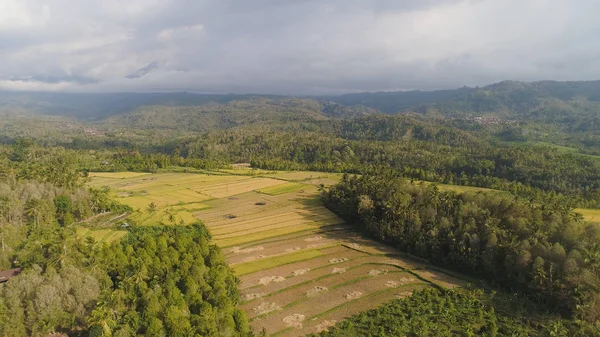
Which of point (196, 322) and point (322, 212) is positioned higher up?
point (196, 322)

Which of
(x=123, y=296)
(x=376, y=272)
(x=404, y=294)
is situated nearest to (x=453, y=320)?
(x=404, y=294)

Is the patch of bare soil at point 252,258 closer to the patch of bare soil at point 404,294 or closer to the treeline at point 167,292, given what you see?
the treeline at point 167,292

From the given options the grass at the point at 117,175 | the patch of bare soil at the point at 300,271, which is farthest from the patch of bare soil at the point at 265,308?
the grass at the point at 117,175

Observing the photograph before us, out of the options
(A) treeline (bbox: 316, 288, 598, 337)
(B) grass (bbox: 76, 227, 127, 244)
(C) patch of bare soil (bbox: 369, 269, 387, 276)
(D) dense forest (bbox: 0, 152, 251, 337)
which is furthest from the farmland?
(D) dense forest (bbox: 0, 152, 251, 337)

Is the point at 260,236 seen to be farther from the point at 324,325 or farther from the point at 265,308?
the point at 324,325

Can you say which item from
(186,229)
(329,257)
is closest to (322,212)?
(329,257)

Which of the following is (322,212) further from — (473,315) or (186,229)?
(473,315)

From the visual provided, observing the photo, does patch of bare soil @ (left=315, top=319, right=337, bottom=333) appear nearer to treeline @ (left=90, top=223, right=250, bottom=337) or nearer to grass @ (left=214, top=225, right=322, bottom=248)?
treeline @ (left=90, top=223, right=250, bottom=337)
